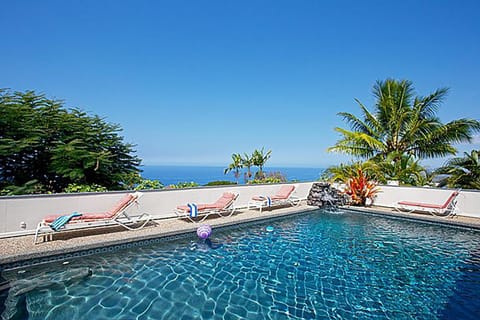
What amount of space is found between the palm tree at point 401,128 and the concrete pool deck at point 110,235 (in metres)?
5.01

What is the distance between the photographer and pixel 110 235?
6352 mm

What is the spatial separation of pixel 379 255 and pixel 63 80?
18.7 metres

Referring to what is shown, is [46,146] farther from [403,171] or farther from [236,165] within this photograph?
[236,165]

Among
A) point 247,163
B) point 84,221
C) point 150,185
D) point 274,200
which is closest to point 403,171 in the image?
point 274,200

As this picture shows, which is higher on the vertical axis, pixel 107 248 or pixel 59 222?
pixel 59 222

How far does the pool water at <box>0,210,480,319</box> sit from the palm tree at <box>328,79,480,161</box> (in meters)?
7.49

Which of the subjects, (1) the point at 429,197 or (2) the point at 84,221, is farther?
(1) the point at 429,197

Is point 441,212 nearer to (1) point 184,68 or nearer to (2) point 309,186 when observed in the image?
(2) point 309,186

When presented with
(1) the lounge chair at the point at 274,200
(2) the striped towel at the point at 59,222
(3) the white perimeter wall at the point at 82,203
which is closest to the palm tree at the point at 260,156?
(1) the lounge chair at the point at 274,200

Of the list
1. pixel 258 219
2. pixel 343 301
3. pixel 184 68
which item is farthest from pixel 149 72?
pixel 343 301

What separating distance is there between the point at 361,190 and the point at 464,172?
14.0 ft

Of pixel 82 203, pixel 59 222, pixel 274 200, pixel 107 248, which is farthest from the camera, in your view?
pixel 274 200

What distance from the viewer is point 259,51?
18.9 metres

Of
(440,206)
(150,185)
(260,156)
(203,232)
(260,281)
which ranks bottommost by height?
(260,281)
